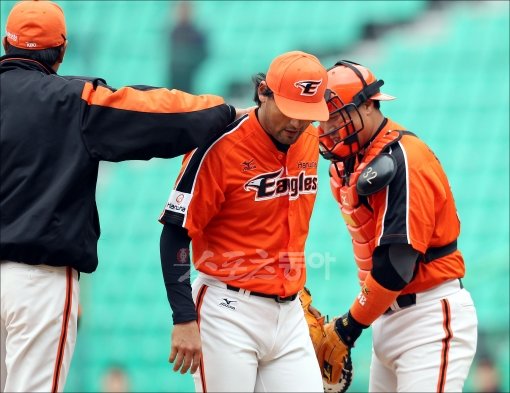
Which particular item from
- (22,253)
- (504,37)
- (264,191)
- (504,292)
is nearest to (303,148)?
(264,191)

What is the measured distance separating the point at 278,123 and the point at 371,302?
840 mm

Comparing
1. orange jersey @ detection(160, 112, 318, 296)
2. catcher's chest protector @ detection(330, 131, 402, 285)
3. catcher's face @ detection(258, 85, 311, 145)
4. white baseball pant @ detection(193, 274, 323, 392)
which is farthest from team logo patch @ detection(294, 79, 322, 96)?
white baseball pant @ detection(193, 274, 323, 392)

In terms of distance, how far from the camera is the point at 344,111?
13.7 ft

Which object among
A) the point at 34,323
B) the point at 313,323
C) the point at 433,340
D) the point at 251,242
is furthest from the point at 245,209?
the point at 433,340

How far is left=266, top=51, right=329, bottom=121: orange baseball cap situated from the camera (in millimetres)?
3713

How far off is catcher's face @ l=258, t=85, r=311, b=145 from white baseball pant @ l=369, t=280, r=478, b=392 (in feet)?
2.97

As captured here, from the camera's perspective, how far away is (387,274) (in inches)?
158

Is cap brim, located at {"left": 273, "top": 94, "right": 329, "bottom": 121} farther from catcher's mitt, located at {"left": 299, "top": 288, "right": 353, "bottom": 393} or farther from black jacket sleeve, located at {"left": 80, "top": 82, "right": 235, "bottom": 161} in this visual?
catcher's mitt, located at {"left": 299, "top": 288, "right": 353, "bottom": 393}

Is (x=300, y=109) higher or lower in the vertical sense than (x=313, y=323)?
higher

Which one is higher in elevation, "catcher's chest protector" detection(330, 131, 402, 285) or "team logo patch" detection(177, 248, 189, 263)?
"catcher's chest protector" detection(330, 131, 402, 285)

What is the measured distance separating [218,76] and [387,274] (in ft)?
11.5

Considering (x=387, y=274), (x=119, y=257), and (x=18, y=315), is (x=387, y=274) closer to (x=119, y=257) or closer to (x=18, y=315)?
(x=18, y=315)

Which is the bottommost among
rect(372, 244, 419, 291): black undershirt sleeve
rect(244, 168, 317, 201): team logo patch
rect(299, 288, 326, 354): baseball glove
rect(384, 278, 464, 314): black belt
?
rect(299, 288, 326, 354): baseball glove

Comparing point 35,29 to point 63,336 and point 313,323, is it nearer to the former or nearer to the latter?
point 63,336
